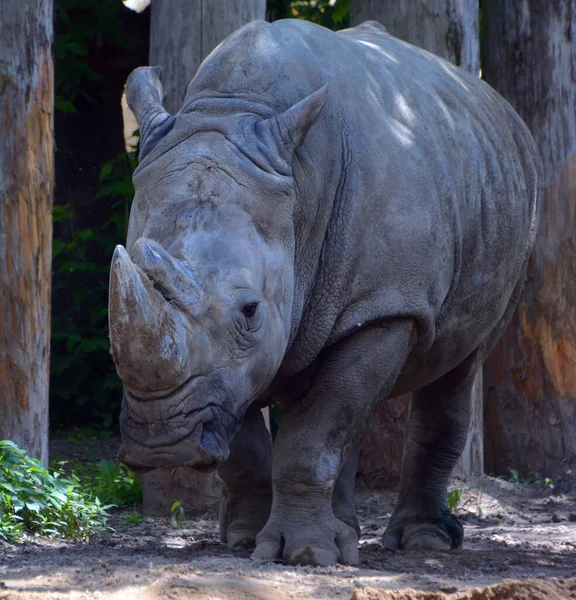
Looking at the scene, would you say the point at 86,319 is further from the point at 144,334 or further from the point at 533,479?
the point at 144,334

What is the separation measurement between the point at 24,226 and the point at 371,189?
2.20 metres

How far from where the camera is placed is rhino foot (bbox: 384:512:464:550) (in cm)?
576

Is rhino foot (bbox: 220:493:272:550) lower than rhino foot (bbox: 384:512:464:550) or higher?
higher

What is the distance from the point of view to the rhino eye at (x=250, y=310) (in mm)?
4465

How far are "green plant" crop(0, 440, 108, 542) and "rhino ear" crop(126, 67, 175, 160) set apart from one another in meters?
1.65

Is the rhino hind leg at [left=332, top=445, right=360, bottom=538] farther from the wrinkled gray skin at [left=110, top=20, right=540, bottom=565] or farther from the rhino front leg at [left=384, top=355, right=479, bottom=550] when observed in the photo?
the rhino front leg at [left=384, top=355, right=479, bottom=550]

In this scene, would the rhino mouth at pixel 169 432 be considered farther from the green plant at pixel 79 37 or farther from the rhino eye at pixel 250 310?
the green plant at pixel 79 37

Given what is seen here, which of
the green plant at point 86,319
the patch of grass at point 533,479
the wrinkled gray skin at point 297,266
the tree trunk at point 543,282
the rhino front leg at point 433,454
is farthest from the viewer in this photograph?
the green plant at point 86,319

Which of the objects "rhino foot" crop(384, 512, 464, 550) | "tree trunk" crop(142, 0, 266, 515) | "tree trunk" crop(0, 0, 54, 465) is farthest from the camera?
"tree trunk" crop(142, 0, 266, 515)

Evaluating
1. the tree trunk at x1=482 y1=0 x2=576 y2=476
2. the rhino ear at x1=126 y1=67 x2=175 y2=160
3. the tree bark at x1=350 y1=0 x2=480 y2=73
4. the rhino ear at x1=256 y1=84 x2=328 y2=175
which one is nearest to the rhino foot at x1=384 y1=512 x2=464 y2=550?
the rhino ear at x1=256 y1=84 x2=328 y2=175

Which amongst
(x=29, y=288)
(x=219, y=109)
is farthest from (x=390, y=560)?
(x=29, y=288)

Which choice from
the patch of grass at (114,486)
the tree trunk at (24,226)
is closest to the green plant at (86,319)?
the patch of grass at (114,486)

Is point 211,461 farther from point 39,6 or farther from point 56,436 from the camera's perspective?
point 56,436

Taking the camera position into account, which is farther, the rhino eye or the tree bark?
the tree bark
